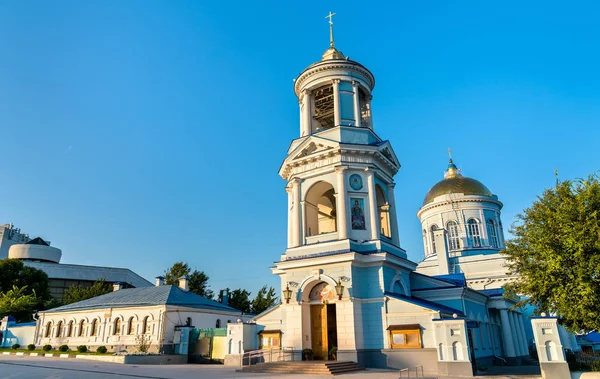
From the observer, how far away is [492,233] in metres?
40.0

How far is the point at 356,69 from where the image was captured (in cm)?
2478

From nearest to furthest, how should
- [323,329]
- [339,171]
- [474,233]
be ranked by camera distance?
[323,329]
[339,171]
[474,233]

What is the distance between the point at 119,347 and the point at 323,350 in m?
17.1

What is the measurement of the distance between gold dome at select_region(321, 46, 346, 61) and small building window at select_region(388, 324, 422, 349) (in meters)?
16.5

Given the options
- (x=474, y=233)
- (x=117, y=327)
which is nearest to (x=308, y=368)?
(x=117, y=327)

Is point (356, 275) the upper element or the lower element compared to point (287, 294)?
upper

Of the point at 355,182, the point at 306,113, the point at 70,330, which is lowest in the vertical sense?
the point at 70,330

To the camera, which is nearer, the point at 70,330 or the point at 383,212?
the point at 383,212

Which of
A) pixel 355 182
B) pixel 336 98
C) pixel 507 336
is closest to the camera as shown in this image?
pixel 355 182

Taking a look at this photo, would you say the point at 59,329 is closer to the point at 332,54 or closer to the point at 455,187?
the point at 332,54

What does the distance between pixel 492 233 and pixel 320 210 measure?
2268cm

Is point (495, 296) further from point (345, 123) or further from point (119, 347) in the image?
point (119, 347)

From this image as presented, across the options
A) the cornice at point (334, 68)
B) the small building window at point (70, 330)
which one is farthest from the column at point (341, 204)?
the small building window at point (70, 330)

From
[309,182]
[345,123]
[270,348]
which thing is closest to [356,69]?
[345,123]
